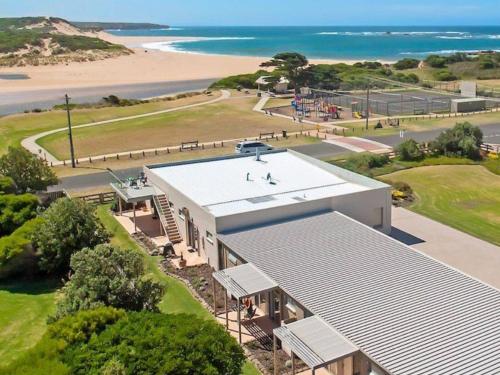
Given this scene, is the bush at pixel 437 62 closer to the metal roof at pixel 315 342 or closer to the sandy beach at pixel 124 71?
the sandy beach at pixel 124 71

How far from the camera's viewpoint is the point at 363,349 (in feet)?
51.9

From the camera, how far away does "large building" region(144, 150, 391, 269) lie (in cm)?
2652

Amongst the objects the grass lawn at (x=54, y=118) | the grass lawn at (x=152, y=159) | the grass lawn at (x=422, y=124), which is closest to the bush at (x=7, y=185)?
the grass lawn at (x=152, y=159)

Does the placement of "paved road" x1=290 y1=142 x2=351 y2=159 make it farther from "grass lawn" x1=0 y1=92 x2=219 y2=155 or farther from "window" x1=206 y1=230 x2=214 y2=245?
"grass lawn" x1=0 y1=92 x2=219 y2=155

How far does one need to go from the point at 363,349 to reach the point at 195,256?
45.9ft

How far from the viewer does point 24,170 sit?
3547cm

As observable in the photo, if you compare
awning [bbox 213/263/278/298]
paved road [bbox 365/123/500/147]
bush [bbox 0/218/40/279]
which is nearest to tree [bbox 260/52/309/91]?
paved road [bbox 365/123/500/147]

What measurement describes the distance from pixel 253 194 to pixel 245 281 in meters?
9.54

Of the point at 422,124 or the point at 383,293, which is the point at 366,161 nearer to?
the point at 422,124

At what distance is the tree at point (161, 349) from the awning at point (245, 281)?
11.3ft

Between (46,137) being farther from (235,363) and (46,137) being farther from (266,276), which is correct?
(235,363)

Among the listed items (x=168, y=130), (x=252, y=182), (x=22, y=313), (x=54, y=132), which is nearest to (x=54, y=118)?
(x=54, y=132)

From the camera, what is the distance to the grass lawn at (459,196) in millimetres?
31859

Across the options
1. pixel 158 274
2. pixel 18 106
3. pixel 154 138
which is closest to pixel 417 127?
pixel 154 138
